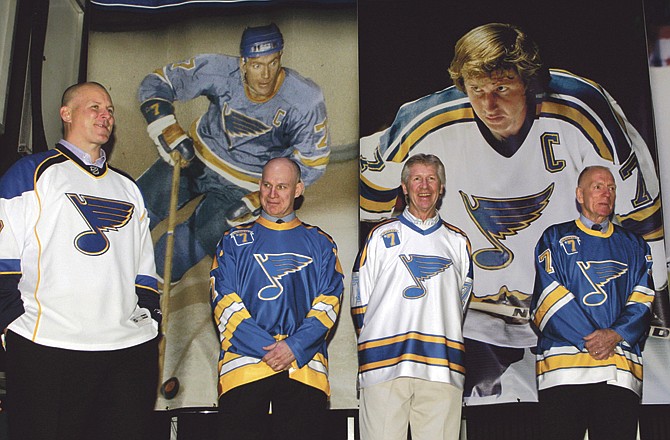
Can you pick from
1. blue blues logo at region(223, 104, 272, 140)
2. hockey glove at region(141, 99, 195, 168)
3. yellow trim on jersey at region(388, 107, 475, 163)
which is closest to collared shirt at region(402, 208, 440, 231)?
yellow trim on jersey at region(388, 107, 475, 163)

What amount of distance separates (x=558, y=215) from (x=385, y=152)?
3.62 ft

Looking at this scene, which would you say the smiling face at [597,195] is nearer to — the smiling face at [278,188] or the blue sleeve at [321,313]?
the blue sleeve at [321,313]

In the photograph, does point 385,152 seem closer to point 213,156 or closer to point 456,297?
point 213,156

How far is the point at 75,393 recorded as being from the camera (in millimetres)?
2500

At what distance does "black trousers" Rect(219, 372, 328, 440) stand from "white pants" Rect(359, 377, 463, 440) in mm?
256

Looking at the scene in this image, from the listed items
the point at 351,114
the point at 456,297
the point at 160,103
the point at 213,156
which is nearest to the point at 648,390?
the point at 456,297

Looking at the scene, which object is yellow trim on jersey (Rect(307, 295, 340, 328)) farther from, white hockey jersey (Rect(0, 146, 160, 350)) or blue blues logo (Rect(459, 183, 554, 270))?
blue blues logo (Rect(459, 183, 554, 270))

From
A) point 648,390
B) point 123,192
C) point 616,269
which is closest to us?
point 123,192

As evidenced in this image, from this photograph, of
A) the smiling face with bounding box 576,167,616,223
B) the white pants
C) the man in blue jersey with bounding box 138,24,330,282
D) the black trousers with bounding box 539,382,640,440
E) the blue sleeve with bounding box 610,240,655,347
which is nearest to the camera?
the white pants

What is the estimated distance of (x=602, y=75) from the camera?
463 cm

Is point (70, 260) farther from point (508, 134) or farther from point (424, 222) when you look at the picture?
point (508, 134)

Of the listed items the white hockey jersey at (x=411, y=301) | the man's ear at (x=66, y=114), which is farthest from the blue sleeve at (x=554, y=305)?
the man's ear at (x=66, y=114)

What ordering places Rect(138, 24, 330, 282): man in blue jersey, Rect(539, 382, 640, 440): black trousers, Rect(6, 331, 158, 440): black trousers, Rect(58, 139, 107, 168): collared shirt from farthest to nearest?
Rect(138, 24, 330, 282): man in blue jersey, Rect(539, 382, 640, 440): black trousers, Rect(58, 139, 107, 168): collared shirt, Rect(6, 331, 158, 440): black trousers

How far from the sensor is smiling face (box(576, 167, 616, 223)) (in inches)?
142
